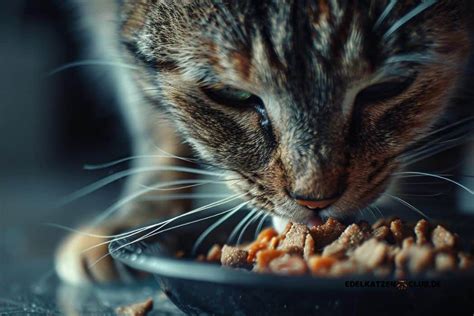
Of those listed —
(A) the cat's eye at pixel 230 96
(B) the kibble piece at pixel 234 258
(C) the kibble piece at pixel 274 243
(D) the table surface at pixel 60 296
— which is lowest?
(D) the table surface at pixel 60 296

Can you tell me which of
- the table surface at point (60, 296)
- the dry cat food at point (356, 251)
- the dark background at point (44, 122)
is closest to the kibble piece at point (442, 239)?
the dry cat food at point (356, 251)

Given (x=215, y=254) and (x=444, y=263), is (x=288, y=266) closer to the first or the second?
(x=444, y=263)

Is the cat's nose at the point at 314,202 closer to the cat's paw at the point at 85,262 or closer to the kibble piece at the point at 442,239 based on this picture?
the kibble piece at the point at 442,239

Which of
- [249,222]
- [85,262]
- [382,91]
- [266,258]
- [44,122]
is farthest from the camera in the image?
[44,122]

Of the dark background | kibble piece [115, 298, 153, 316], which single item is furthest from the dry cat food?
the dark background

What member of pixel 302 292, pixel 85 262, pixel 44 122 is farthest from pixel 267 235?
pixel 44 122
